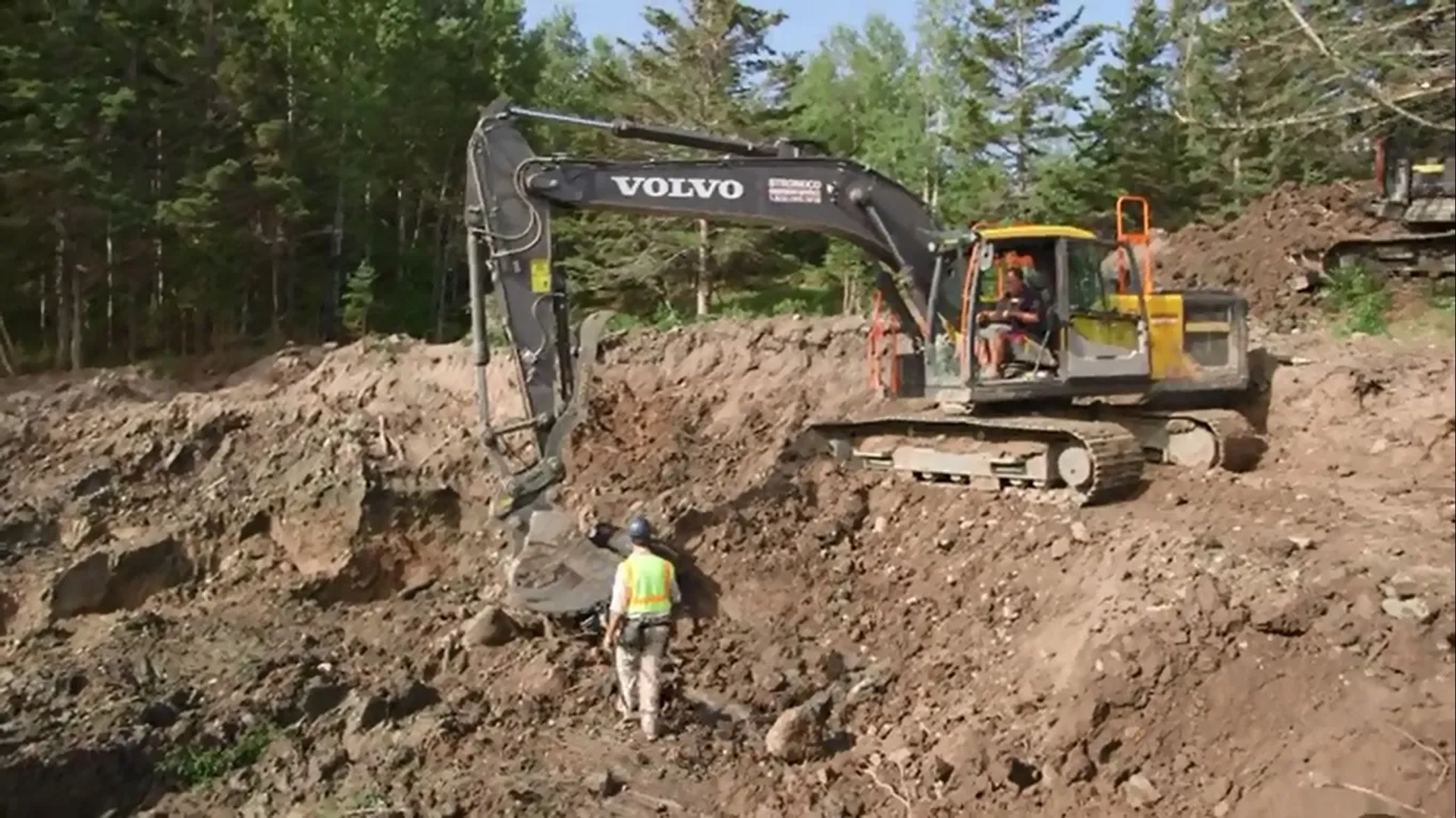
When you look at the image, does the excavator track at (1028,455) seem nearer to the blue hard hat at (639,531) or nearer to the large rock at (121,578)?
the blue hard hat at (639,531)

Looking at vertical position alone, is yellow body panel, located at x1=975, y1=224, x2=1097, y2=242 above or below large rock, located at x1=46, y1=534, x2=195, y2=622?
above

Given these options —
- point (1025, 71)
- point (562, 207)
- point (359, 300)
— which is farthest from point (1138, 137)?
point (562, 207)

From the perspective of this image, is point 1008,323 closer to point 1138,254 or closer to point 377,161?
point 1138,254

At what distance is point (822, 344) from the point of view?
14008mm

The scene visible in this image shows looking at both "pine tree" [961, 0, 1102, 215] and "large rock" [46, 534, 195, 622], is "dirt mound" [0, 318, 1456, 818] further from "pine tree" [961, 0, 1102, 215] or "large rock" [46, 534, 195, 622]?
"pine tree" [961, 0, 1102, 215]

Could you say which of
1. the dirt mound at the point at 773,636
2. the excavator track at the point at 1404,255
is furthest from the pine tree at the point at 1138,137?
the dirt mound at the point at 773,636

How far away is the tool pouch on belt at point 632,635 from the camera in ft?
24.7

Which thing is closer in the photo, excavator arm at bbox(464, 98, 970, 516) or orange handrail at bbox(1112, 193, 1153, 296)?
excavator arm at bbox(464, 98, 970, 516)

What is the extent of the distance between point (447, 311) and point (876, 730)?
24384 mm

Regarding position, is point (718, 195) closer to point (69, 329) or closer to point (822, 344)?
point (822, 344)

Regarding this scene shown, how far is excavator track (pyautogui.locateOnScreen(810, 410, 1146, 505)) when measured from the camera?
9.22 meters

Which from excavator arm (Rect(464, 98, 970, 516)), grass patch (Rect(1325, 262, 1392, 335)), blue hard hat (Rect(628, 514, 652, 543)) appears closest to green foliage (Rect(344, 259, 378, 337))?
excavator arm (Rect(464, 98, 970, 516))

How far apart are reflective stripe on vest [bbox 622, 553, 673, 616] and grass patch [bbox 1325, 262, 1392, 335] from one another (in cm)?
430

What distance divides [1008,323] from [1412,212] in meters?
3.88
